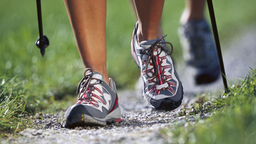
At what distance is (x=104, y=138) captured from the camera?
55.8 inches

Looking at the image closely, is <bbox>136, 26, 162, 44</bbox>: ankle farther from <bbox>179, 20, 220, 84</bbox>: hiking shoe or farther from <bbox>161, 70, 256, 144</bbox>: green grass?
<bbox>179, 20, 220, 84</bbox>: hiking shoe

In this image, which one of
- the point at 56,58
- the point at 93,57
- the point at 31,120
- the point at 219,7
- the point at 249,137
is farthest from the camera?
the point at 219,7

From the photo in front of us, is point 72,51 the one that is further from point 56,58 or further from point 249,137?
point 249,137

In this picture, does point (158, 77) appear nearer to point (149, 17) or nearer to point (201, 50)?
point (149, 17)

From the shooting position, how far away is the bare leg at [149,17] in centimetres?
195

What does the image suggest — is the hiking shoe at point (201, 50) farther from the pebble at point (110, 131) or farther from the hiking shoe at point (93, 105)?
the hiking shoe at point (93, 105)

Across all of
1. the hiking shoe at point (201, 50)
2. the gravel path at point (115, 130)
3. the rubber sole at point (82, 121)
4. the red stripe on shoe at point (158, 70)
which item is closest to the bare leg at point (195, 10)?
the hiking shoe at point (201, 50)

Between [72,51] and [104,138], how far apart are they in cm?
334

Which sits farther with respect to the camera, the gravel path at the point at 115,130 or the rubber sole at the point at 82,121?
the rubber sole at the point at 82,121

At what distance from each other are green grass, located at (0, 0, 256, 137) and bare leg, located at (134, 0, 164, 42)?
3.48 ft

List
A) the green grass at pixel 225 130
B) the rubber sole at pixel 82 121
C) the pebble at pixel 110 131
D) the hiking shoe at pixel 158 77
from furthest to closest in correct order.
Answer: the hiking shoe at pixel 158 77 < the rubber sole at pixel 82 121 < the pebble at pixel 110 131 < the green grass at pixel 225 130

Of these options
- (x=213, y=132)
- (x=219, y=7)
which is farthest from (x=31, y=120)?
(x=219, y=7)

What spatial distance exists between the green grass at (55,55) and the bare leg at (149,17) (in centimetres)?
106

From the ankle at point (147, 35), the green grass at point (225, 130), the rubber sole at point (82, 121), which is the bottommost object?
the green grass at point (225, 130)
